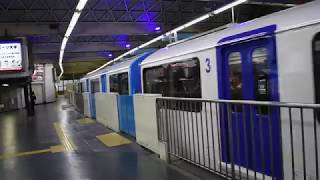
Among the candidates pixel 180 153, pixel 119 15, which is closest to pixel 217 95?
pixel 180 153

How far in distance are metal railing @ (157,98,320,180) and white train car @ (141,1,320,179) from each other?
0.01 m

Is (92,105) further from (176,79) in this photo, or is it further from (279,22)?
(279,22)

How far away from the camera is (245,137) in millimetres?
4930

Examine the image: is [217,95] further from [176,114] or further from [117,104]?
[117,104]

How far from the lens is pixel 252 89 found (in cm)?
528

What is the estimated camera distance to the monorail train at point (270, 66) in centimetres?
425

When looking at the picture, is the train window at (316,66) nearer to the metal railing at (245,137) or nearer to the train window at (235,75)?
the metal railing at (245,137)

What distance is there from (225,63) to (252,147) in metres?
1.48

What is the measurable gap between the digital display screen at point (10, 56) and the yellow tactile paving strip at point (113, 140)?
9.57 meters

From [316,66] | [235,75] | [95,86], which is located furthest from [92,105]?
[316,66]

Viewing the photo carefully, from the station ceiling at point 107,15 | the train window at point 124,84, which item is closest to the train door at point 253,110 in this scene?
the train window at point 124,84

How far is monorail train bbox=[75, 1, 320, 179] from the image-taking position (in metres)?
4.25

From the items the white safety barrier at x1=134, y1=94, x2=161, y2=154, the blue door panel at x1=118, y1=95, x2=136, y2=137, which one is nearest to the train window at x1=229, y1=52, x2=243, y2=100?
the white safety barrier at x1=134, y1=94, x2=161, y2=154

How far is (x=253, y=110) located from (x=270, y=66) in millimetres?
613
